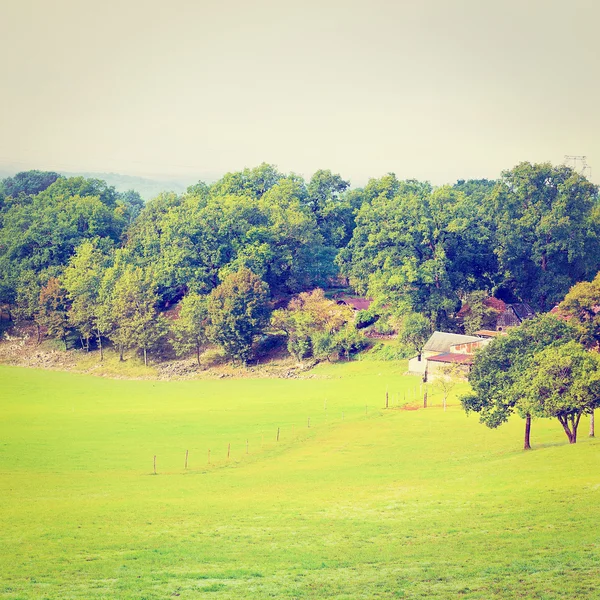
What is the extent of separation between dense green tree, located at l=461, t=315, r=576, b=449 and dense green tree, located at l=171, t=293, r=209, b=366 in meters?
40.4

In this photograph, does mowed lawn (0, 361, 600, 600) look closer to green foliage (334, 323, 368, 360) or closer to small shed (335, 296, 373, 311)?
green foliage (334, 323, 368, 360)

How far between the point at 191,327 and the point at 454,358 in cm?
2798

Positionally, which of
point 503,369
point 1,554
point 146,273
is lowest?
point 1,554

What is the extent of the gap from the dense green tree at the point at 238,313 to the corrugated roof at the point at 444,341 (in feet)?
61.5

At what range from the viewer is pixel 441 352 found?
70562mm

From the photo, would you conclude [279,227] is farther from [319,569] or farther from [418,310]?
[319,569]

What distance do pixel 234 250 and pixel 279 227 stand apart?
19.0ft

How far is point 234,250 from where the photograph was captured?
93.2 metres

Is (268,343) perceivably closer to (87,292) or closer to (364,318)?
(364,318)

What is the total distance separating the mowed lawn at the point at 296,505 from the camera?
27.0 m

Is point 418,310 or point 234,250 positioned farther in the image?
point 234,250

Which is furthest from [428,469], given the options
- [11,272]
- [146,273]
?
[11,272]

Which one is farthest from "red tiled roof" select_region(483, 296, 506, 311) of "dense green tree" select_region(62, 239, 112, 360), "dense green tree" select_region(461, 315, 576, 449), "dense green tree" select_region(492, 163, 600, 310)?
"dense green tree" select_region(62, 239, 112, 360)

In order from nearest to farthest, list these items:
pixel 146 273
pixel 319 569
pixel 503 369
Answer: pixel 319 569, pixel 503 369, pixel 146 273
